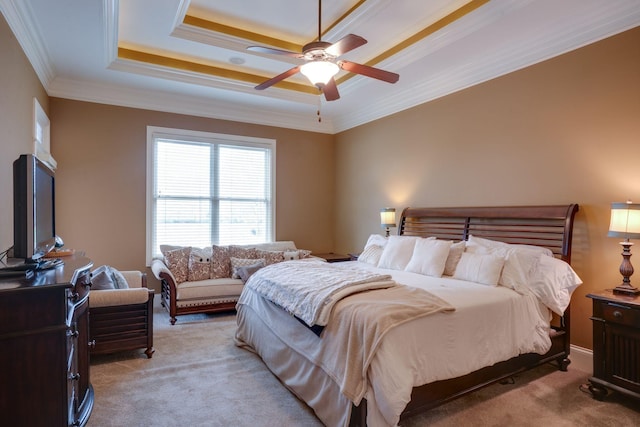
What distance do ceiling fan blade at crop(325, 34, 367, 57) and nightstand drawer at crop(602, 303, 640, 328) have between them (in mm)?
2567

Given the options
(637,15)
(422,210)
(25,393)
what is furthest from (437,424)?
(637,15)

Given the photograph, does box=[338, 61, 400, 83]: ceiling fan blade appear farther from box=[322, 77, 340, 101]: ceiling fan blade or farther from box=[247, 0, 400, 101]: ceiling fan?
box=[322, 77, 340, 101]: ceiling fan blade

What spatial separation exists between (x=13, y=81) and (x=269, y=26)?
2.35m

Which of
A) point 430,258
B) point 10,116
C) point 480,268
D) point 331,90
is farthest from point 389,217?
point 10,116

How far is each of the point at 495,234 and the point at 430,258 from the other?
79 cm

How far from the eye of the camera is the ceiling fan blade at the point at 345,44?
102 inches

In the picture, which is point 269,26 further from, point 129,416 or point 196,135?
point 129,416

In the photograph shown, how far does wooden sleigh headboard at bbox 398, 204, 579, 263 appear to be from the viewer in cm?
322

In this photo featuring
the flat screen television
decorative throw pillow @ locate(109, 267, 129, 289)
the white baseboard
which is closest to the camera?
the flat screen television

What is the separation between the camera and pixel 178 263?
15.4 feet

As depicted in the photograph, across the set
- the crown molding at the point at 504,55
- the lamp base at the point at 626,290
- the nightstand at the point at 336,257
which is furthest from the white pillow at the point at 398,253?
the crown molding at the point at 504,55

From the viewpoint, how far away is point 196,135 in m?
5.42

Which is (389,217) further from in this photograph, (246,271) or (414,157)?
(246,271)

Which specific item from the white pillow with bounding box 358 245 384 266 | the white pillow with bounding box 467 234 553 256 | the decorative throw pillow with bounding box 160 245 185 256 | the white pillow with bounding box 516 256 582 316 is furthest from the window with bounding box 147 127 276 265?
the white pillow with bounding box 516 256 582 316
